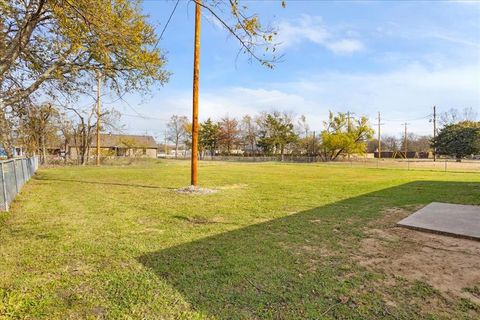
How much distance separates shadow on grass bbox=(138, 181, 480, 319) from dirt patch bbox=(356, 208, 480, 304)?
24 centimetres

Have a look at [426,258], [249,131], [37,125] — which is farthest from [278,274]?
[249,131]

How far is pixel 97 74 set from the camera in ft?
28.7

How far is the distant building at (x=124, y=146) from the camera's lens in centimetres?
4852

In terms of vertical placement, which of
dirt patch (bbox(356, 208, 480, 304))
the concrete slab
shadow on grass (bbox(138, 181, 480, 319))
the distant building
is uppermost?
the distant building

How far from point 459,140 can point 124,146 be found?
56071 mm

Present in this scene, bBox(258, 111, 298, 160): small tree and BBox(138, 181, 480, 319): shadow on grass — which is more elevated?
BBox(258, 111, 298, 160): small tree

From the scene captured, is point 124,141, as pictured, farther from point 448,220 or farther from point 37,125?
point 448,220

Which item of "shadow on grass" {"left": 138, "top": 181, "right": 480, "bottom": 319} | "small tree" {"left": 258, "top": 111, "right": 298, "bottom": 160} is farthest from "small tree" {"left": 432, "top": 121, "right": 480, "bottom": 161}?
"shadow on grass" {"left": 138, "top": 181, "right": 480, "bottom": 319}

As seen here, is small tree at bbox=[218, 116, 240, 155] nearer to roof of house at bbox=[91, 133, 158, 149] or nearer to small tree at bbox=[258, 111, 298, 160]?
small tree at bbox=[258, 111, 298, 160]

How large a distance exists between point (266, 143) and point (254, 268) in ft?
164

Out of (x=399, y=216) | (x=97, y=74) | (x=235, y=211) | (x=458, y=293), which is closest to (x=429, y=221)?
(x=399, y=216)

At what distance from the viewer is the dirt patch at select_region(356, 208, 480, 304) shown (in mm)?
2941

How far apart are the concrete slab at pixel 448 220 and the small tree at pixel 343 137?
128 feet

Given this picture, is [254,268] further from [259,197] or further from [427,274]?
[259,197]
